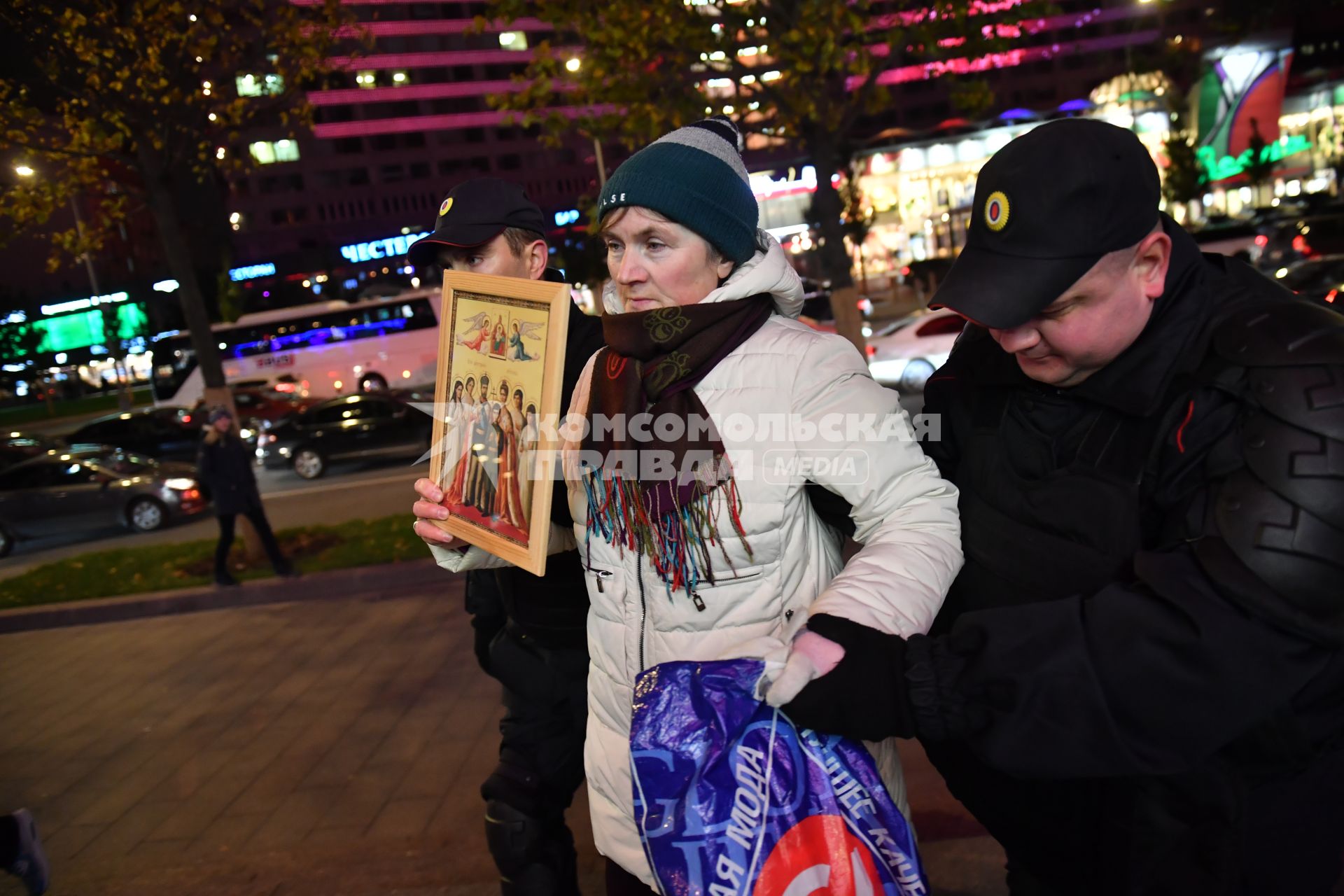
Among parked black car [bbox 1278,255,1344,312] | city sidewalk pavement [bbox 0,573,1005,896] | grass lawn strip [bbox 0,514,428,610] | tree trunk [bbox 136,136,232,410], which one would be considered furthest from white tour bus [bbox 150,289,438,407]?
parked black car [bbox 1278,255,1344,312]

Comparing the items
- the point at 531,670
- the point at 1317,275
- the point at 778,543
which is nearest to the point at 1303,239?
the point at 1317,275

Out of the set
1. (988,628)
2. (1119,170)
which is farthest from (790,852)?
(1119,170)

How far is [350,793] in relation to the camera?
174 inches

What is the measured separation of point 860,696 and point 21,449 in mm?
19064

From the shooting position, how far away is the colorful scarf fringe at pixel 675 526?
1.80 meters

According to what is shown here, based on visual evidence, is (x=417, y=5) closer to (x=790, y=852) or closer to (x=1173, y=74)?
(x=1173, y=74)

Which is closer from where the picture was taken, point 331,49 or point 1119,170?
point 1119,170

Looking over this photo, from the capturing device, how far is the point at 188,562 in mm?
9656

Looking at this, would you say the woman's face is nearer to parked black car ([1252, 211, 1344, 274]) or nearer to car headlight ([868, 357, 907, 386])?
car headlight ([868, 357, 907, 386])

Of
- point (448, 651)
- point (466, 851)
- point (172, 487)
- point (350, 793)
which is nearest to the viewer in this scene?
point (466, 851)

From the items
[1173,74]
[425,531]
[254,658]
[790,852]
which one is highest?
[1173,74]

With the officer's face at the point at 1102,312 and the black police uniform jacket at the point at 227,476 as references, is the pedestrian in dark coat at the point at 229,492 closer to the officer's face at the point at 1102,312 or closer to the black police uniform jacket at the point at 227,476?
the black police uniform jacket at the point at 227,476

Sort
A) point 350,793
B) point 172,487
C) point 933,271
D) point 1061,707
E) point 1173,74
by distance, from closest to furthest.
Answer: point 1061,707, point 350,793, point 172,487, point 933,271, point 1173,74

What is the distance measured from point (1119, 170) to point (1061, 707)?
2.73ft
